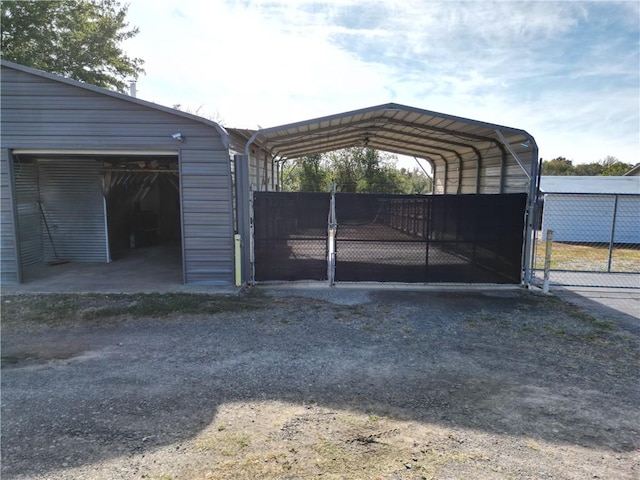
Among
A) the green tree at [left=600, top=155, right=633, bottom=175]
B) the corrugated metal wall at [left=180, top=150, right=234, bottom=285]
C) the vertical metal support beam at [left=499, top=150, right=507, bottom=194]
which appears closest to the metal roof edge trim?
the corrugated metal wall at [left=180, top=150, right=234, bottom=285]

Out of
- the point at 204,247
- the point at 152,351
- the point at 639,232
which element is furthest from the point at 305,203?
the point at 639,232

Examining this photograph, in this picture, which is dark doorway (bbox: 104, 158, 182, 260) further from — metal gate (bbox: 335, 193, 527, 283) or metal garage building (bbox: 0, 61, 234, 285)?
metal gate (bbox: 335, 193, 527, 283)

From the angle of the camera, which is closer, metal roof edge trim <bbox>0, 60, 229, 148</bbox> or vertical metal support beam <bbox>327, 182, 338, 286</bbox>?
metal roof edge trim <bbox>0, 60, 229, 148</bbox>

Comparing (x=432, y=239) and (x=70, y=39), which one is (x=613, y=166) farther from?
(x=70, y=39)

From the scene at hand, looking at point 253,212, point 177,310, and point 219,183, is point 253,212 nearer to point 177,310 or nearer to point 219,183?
point 219,183

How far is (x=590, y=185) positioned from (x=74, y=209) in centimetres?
1954

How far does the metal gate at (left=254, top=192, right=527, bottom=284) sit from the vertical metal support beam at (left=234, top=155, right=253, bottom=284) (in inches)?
6.0

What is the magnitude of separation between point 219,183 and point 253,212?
2.70ft

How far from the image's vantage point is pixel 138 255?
1109cm

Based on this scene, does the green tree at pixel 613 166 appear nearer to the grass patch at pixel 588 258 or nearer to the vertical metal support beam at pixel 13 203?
the grass patch at pixel 588 258

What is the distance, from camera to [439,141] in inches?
446

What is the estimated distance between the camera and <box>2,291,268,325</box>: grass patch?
594 centimetres

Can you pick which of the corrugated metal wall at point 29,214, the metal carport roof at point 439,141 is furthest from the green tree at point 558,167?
the corrugated metal wall at point 29,214

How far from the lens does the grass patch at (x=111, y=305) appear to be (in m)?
5.94
